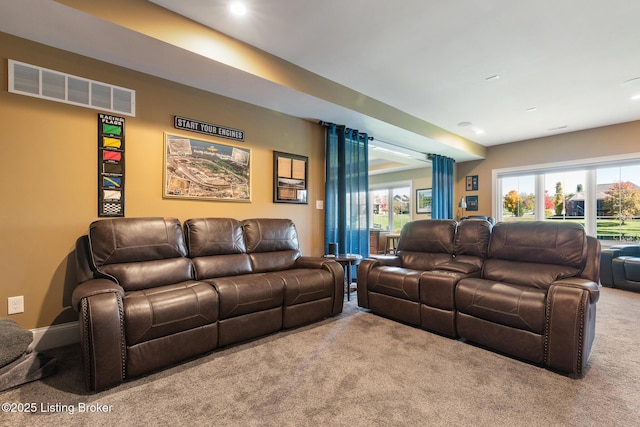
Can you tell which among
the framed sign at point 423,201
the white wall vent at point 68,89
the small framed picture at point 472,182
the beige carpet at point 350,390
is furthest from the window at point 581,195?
the white wall vent at point 68,89

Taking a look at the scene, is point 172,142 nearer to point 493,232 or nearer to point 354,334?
point 354,334

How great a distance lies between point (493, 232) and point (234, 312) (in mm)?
2579

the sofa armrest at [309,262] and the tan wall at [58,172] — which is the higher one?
Answer: the tan wall at [58,172]

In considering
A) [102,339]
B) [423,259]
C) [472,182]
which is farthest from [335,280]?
[472,182]

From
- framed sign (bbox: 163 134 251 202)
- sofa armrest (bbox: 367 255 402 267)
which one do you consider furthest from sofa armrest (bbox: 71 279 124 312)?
sofa armrest (bbox: 367 255 402 267)

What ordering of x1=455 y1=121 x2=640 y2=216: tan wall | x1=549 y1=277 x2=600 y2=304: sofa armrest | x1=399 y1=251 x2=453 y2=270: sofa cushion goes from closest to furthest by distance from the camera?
1. x1=549 y1=277 x2=600 y2=304: sofa armrest
2. x1=399 y1=251 x2=453 y2=270: sofa cushion
3. x1=455 y1=121 x2=640 y2=216: tan wall

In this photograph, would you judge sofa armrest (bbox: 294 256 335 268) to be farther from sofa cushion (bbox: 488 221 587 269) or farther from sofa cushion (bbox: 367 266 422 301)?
sofa cushion (bbox: 488 221 587 269)

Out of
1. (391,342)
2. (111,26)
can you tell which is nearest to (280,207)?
(391,342)

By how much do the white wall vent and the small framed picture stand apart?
678 cm

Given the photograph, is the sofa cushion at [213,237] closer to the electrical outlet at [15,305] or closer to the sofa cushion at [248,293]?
the sofa cushion at [248,293]

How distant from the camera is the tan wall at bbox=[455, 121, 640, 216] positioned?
507cm

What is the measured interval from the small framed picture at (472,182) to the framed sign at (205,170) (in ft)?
18.3

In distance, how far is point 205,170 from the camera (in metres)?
3.27

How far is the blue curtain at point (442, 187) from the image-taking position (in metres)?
6.62
